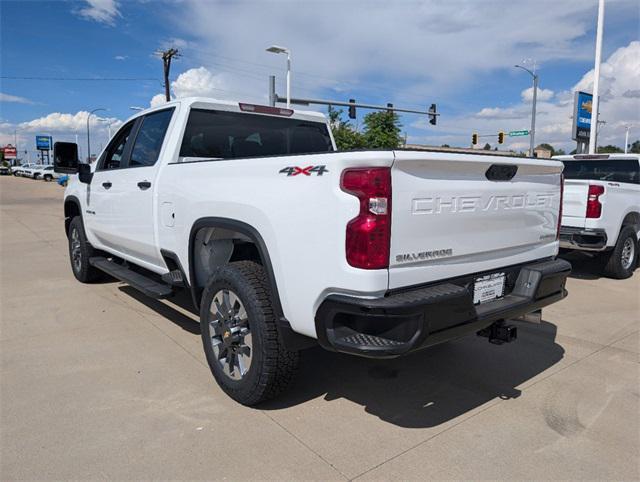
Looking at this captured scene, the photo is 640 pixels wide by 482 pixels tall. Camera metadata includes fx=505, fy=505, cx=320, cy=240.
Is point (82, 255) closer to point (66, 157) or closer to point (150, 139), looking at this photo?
point (66, 157)

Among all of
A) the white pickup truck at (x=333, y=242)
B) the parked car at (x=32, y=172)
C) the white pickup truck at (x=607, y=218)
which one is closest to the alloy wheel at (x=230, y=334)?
the white pickup truck at (x=333, y=242)

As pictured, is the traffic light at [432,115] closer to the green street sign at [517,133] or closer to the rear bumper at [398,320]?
the green street sign at [517,133]

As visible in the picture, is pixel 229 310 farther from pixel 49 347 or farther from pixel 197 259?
pixel 49 347

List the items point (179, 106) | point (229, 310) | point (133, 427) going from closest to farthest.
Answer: point (133, 427) → point (229, 310) → point (179, 106)

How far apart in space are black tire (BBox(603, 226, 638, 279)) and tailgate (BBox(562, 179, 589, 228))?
0.80 meters

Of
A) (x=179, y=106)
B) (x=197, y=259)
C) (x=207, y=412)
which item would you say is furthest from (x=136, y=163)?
(x=207, y=412)

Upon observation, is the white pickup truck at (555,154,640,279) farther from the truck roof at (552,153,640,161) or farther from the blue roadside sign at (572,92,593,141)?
the blue roadside sign at (572,92,593,141)

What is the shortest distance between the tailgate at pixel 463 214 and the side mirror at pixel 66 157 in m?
4.45

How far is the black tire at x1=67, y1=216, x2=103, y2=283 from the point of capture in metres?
6.26

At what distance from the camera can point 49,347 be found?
4324 millimetres

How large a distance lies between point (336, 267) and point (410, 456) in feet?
3.72

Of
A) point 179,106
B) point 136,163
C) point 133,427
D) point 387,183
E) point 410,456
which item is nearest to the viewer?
point 387,183

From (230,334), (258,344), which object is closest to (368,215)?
(258,344)

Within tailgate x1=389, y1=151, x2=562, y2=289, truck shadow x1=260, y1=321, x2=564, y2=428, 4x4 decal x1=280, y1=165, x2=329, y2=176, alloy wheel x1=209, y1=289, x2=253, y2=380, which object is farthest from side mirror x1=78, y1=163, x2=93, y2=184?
tailgate x1=389, y1=151, x2=562, y2=289
